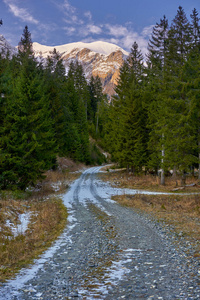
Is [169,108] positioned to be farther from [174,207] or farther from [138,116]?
[174,207]

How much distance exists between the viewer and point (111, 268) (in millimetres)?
6582

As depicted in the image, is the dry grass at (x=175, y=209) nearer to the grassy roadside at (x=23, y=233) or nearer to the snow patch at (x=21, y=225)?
the grassy roadside at (x=23, y=233)

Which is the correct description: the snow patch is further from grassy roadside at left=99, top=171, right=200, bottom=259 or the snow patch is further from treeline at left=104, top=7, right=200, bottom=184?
treeline at left=104, top=7, right=200, bottom=184

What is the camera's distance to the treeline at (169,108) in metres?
24.3

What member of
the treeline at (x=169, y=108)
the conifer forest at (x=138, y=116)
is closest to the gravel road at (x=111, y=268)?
the conifer forest at (x=138, y=116)

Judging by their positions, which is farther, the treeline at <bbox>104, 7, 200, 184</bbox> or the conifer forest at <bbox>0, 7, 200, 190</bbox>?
the treeline at <bbox>104, 7, 200, 184</bbox>

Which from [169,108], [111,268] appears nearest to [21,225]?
[111,268]

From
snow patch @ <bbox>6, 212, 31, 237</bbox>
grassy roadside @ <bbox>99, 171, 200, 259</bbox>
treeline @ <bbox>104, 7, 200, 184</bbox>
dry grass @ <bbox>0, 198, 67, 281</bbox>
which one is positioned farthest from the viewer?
treeline @ <bbox>104, 7, 200, 184</bbox>

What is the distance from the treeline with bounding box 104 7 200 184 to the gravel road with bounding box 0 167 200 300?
14867mm

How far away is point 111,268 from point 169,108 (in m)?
21.9

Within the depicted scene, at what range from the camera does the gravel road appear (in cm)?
506

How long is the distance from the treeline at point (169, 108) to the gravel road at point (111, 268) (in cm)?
1487

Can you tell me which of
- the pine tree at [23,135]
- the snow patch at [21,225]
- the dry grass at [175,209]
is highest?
the pine tree at [23,135]

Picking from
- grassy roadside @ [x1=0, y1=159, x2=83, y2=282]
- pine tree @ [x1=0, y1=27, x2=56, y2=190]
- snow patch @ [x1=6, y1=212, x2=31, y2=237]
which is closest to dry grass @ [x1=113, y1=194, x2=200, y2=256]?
grassy roadside @ [x1=0, y1=159, x2=83, y2=282]
